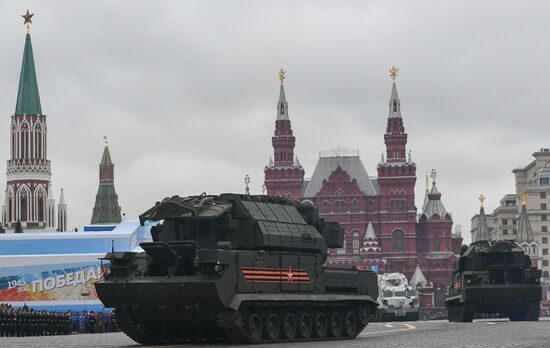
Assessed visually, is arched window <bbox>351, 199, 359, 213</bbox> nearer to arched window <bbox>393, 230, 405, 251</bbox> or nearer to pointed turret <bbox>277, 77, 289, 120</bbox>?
arched window <bbox>393, 230, 405, 251</bbox>

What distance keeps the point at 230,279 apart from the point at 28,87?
146 metres

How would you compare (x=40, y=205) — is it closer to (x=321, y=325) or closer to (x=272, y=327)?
(x=321, y=325)

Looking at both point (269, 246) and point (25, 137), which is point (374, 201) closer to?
point (25, 137)

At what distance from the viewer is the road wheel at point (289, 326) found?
95.5 ft

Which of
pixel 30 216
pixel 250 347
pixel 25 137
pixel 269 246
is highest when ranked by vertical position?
pixel 25 137

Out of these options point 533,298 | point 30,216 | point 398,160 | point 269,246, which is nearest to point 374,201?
point 398,160

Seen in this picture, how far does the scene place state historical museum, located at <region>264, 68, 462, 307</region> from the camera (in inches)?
6378

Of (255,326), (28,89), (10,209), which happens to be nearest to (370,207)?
(28,89)

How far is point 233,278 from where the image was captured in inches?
1081

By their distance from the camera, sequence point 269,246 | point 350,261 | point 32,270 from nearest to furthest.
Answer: point 269,246 → point 32,270 → point 350,261

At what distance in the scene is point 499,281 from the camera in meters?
47.2

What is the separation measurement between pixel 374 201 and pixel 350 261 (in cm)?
964

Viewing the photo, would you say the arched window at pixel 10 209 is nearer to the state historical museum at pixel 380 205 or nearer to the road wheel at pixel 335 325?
the state historical museum at pixel 380 205

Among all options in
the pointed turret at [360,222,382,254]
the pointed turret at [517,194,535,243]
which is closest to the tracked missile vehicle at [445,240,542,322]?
the pointed turret at [360,222,382,254]
